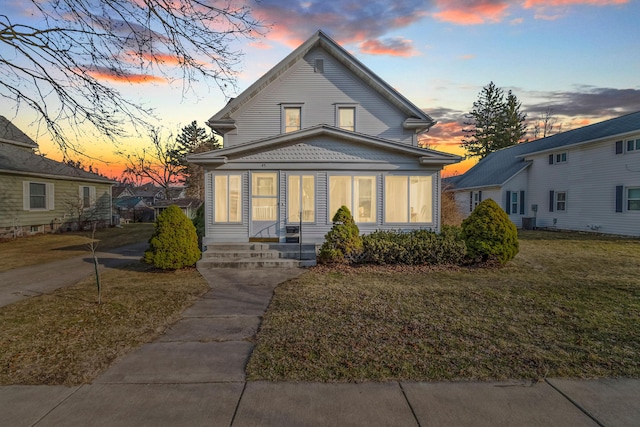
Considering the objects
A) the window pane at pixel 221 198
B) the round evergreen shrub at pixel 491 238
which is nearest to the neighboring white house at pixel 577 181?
the round evergreen shrub at pixel 491 238

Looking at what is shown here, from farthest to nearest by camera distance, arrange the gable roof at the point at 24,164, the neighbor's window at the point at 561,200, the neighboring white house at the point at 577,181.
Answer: the neighbor's window at the point at 561,200, the gable roof at the point at 24,164, the neighboring white house at the point at 577,181

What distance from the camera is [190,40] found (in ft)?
18.9

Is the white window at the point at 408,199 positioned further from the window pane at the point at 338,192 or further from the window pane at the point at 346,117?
the window pane at the point at 346,117

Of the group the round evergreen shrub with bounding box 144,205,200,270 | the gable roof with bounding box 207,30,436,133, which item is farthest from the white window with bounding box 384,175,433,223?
the round evergreen shrub with bounding box 144,205,200,270

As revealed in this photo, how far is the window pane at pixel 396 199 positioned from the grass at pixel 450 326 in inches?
136

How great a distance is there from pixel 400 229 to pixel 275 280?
18.5 ft

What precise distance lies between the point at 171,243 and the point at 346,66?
10.2 metres

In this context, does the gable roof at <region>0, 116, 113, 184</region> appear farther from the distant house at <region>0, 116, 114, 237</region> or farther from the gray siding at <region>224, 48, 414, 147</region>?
the gray siding at <region>224, 48, 414, 147</region>

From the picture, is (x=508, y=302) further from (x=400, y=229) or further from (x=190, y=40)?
(x=190, y=40)

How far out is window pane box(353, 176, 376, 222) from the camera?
11930mm

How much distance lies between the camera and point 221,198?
461 inches

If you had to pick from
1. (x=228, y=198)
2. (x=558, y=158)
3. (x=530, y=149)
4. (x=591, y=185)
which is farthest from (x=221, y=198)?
(x=530, y=149)

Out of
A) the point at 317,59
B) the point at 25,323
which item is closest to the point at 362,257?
the point at 25,323

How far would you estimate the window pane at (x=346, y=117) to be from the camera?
45.6ft
